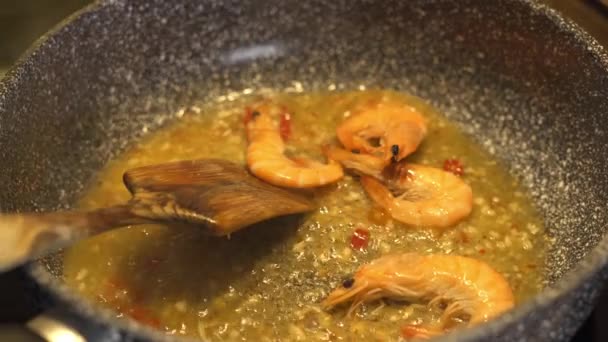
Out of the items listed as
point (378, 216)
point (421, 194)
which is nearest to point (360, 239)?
point (378, 216)

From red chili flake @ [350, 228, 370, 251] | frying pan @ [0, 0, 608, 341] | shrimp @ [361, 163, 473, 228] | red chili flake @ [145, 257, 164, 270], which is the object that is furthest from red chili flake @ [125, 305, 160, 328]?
shrimp @ [361, 163, 473, 228]

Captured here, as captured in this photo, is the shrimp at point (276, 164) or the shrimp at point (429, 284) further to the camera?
the shrimp at point (276, 164)

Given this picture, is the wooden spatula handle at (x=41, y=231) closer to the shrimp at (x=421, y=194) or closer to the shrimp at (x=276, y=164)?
the shrimp at (x=276, y=164)

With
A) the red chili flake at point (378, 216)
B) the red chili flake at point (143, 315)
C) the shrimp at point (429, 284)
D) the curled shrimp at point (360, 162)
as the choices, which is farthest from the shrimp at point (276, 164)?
the red chili flake at point (143, 315)

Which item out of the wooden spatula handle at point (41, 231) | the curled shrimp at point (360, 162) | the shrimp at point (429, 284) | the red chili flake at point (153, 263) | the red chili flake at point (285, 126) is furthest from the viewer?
the red chili flake at point (285, 126)

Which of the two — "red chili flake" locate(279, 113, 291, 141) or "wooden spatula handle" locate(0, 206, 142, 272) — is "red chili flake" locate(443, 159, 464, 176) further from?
"wooden spatula handle" locate(0, 206, 142, 272)

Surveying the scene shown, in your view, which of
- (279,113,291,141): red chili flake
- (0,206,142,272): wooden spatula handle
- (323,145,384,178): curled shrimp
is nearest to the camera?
(0,206,142,272): wooden spatula handle

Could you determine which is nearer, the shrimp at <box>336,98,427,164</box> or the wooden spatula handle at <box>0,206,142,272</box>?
the wooden spatula handle at <box>0,206,142,272</box>
